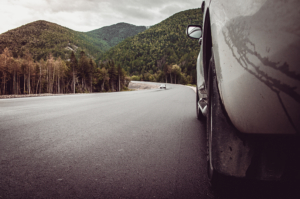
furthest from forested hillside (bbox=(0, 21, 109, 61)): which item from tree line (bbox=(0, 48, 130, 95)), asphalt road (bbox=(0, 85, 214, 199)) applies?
asphalt road (bbox=(0, 85, 214, 199))

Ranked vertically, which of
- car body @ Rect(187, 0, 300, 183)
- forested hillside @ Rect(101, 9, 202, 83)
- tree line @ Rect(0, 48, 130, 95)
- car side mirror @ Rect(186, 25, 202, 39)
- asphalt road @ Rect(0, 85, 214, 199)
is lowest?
→ asphalt road @ Rect(0, 85, 214, 199)

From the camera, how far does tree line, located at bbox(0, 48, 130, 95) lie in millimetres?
40812

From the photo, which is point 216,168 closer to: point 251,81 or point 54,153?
point 251,81

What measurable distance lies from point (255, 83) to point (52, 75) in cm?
5803

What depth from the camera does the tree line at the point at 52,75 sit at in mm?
40812

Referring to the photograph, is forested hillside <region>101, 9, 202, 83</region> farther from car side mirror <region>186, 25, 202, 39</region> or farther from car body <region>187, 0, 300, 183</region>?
car body <region>187, 0, 300, 183</region>

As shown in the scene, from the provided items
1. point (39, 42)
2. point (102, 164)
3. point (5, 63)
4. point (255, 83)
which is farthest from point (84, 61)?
point (39, 42)

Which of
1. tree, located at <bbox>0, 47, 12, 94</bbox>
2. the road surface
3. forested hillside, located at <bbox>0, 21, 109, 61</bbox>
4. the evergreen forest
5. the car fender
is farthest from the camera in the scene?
forested hillside, located at <bbox>0, 21, 109, 61</bbox>

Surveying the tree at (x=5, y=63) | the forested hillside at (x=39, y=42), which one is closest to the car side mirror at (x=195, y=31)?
the tree at (x=5, y=63)

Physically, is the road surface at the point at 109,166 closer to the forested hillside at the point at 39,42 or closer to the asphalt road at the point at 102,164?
the asphalt road at the point at 102,164

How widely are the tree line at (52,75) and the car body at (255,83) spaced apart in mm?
49197

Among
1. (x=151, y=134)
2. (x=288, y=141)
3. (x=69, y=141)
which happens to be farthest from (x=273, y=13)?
(x=69, y=141)

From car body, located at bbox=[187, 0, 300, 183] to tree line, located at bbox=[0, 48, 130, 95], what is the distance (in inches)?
1937

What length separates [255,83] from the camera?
0.89 metres
